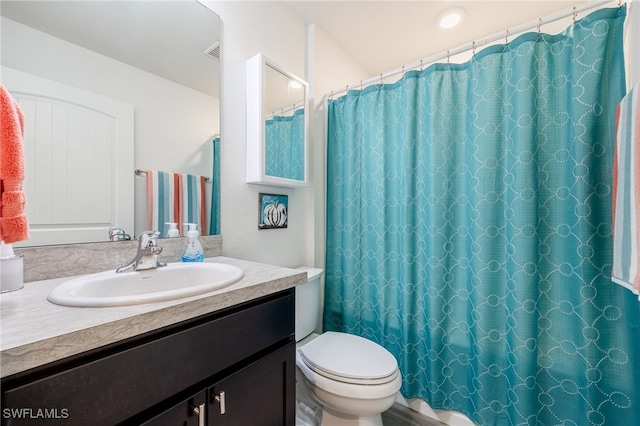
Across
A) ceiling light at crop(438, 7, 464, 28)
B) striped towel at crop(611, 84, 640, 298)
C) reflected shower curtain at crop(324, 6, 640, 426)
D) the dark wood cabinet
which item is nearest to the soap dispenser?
the dark wood cabinet

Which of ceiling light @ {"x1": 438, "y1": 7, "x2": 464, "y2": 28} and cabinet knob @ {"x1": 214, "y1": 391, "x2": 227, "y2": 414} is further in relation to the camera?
ceiling light @ {"x1": 438, "y1": 7, "x2": 464, "y2": 28}

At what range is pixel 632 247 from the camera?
75 centimetres

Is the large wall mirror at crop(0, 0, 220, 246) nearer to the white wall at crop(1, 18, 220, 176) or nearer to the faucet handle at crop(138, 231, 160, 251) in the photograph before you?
the white wall at crop(1, 18, 220, 176)

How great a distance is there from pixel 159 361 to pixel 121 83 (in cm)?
95

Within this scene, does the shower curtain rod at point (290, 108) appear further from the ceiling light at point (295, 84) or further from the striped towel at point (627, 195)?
the striped towel at point (627, 195)

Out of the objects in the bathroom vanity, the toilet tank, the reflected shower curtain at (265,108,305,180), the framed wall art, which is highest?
the reflected shower curtain at (265,108,305,180)

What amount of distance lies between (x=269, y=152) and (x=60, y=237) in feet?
2.77

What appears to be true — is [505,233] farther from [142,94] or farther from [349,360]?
[142,94]

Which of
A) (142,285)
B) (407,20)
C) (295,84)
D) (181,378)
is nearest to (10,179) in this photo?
(142,285)

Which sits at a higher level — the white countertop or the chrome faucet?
the chrome faucet

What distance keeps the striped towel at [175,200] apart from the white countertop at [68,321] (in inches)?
14.9

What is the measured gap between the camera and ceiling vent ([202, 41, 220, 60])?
3.87 feet

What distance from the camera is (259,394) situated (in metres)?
0.75

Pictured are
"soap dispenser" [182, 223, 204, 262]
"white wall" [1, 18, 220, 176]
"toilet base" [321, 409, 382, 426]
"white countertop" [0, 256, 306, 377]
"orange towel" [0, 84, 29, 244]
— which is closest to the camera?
"white countertop" [0, 256, 306, 377]
